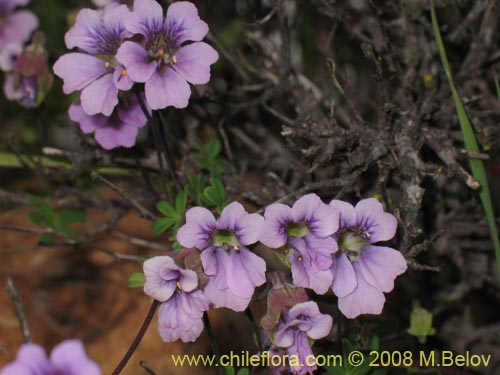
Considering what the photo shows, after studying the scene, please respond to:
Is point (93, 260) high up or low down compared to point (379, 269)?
down

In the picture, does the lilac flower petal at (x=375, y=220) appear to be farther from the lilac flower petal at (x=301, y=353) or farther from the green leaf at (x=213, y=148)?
the green leaf at (x=213, y=148)

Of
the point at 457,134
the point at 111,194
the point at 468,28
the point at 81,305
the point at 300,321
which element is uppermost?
the point at 468,28

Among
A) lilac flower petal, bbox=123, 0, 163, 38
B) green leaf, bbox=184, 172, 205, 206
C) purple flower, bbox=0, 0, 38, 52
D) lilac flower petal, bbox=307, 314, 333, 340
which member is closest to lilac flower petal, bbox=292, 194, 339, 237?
lilac flower petal, bbox=307, 314, 333, 340

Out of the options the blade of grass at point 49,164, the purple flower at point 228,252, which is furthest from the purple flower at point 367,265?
the blade of grass at point 49,164

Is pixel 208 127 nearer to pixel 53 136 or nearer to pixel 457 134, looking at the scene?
pixel 457 134

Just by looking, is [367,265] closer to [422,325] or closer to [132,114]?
[422,325]

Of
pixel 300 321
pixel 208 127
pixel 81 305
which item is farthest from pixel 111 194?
pixel 300 321
